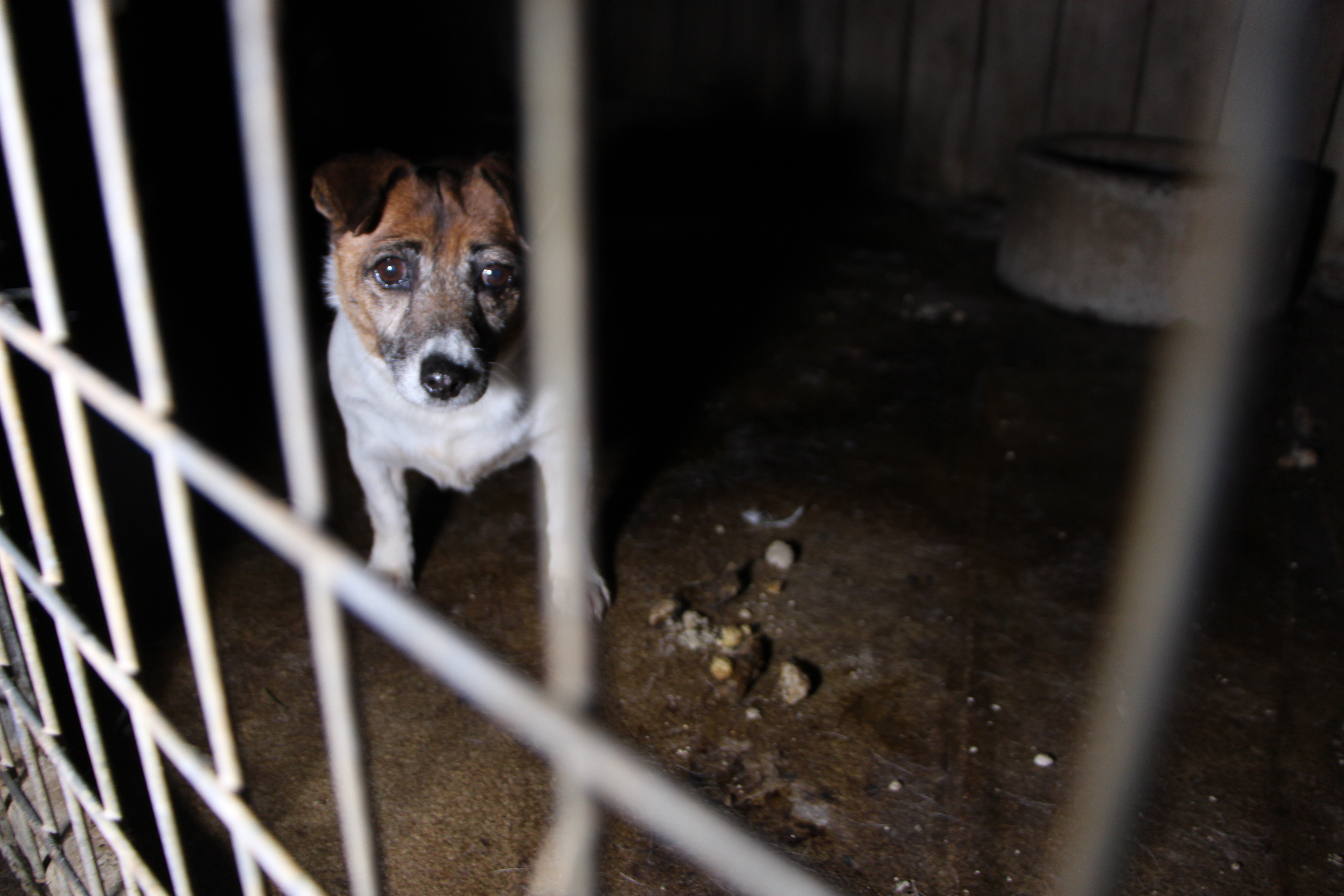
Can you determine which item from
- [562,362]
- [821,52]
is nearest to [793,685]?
[562,362]

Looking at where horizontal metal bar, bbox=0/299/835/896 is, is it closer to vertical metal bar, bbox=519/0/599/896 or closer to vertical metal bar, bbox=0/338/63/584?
vertical metal bar, bbox=519/0/599/896

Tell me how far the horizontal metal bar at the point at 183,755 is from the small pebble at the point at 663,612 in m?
1.55

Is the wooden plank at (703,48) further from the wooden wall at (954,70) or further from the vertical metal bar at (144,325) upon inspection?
the vertical metal bar at (144,325)

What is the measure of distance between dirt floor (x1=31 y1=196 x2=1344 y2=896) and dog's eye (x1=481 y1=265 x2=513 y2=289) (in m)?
0.95

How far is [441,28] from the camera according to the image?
8.75 meters

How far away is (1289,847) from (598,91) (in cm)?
764

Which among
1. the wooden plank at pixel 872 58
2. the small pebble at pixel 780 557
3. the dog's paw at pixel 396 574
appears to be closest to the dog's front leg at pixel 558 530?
the dog's paw at pixel 396 574

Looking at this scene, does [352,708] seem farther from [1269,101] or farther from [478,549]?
[478,549]

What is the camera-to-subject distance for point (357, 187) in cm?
257

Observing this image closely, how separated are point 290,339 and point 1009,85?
23.6ft

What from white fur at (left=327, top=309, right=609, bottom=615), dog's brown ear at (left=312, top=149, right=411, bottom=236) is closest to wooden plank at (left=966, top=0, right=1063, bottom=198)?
white fur at (left=327, top=309, right=609, bottom=615)

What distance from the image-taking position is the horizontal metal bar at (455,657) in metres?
0.70

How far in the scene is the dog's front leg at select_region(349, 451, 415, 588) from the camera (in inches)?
113

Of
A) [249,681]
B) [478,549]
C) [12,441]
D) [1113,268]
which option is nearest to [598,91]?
[1113,268]
